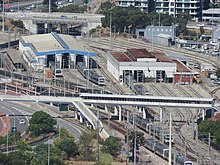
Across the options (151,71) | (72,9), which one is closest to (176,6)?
(72,9)

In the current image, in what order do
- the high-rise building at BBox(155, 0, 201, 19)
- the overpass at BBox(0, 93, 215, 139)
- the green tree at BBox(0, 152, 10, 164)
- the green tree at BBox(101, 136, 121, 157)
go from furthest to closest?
the high-rise building at BBox(155, 0, 201, 19), the overpass at BBox(0, 93, 215, 139), the green tree at BBox(101, 136, 121, 157), the green tree at BBox(0, 152, 10, 164)

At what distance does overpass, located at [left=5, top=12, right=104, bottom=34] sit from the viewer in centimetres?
3672

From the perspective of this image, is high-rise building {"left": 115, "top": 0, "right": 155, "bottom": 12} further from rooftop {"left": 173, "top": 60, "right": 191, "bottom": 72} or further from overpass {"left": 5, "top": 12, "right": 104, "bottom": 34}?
rooftop {"left": 173, "top": 60, "right": 191, "bottom": 72}

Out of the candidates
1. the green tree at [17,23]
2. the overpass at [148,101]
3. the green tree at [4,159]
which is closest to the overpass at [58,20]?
the green tree at [17,23]

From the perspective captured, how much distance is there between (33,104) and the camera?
2431cm

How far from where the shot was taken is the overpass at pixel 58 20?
36.7 m

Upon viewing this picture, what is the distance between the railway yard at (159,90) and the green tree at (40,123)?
128cm

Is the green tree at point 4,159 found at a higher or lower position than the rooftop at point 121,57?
lower

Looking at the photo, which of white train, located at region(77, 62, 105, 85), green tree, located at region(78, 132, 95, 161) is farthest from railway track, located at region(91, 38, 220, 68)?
green tree, located at region(78, 132, 95, 161)

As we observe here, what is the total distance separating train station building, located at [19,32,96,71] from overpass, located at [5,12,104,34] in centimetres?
626

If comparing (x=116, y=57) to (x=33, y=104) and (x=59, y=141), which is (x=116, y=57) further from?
(x=59, y=141)

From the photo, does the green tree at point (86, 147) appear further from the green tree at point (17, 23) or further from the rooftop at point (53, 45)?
the green tree at point (17, 23)

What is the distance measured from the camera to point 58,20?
120ft

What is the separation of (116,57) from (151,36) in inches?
279
